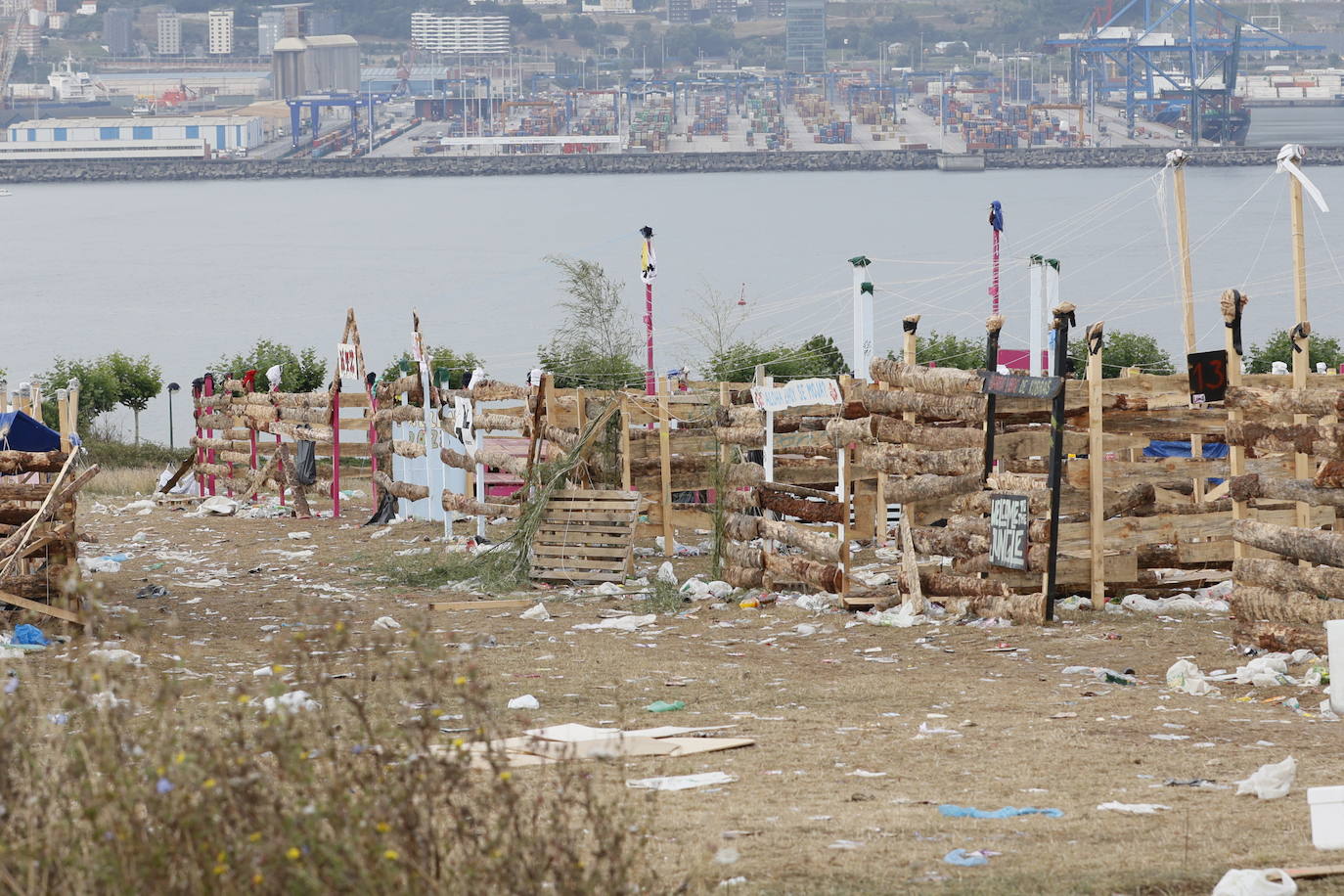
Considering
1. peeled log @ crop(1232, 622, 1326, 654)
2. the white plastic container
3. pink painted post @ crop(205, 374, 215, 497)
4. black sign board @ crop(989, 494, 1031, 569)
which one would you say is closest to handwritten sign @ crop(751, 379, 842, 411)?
black sign board @ crop(989, 494, 1031, 569)

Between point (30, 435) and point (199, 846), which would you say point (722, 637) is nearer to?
point (30, 435)

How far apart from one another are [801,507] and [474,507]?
17.4ft

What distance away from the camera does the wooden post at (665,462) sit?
18.3m

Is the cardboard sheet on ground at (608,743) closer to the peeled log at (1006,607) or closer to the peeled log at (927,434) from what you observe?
the peeled log at (1006,607)

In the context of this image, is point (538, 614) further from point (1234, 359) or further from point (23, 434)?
point (1234, 359)

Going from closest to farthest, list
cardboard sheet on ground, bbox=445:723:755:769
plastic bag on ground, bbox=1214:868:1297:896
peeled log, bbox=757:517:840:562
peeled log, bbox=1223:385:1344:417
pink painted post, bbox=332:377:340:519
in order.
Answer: plastic bag on ground, bbox=1214:868:1297:896 → cardboard sheet on ground, bbox=445:723:755:769 → peeled log, bbox=1223:385:1344:417 → peeled log, bbox=757:517:840:562 → pink painted post, bbox=332:377:340:519

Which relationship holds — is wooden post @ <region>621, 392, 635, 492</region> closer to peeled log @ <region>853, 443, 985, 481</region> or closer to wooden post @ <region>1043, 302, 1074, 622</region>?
peeled log @ <region>853, 443, 985, 481</region>

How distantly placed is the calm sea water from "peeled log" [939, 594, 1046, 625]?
1582 inches

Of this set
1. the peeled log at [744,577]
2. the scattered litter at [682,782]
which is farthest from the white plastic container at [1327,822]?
the peeled log at [744,577]

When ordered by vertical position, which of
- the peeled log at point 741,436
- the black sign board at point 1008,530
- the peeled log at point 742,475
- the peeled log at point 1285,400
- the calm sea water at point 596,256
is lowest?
the black sign board at point 1008,530

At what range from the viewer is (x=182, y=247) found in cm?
14225

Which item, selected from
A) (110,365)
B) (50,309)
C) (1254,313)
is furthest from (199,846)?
(50,309)

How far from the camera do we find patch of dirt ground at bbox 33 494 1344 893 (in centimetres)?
664

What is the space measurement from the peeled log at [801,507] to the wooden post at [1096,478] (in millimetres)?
2117
